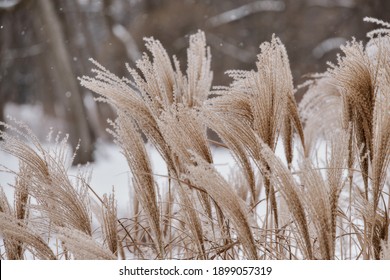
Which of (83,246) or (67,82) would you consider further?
(67,82)

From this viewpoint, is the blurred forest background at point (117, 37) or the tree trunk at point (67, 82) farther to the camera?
the tree trunk at point (67, 82)

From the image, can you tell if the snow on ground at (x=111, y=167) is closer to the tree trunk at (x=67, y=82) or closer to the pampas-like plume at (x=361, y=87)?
the tree trunk at (x=67, y=82)

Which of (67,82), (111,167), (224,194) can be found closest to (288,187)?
(224,194)

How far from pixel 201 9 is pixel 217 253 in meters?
Result: 2.95

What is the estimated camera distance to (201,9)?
357 centimetres

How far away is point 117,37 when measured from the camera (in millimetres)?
3514

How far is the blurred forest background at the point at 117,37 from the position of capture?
11.0 feet

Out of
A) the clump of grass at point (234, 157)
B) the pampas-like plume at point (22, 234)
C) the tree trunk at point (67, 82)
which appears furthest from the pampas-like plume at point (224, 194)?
the tree trunk at point (67, 82)

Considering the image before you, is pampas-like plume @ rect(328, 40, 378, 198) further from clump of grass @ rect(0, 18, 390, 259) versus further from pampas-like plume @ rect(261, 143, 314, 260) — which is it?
pampas-like plume @ rect(261, 143, 314, 260)

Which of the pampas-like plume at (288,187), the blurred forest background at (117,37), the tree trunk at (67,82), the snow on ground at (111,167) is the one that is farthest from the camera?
the tree trunk at (67,82)

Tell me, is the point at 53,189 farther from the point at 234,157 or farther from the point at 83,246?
the point at 234,157

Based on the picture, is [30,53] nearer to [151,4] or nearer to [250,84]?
[151,4]

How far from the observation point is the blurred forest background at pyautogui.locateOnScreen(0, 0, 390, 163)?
3.36m
